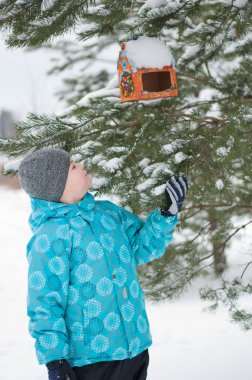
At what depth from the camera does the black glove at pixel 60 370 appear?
185 cm

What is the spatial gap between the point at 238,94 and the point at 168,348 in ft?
8.79

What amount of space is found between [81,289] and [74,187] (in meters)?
0.43

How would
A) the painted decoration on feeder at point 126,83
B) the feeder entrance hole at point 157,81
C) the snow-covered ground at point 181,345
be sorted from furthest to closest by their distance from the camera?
the snow-covered ground at point 181,345, the feeder entrance hole at point 157,81, the painted decoration on feeder at point 126,83

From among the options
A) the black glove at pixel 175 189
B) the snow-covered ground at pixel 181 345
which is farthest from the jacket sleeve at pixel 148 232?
the snow-covered ground at pixel 181 345

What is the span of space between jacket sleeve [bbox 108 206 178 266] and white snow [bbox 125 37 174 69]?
0.81 meters

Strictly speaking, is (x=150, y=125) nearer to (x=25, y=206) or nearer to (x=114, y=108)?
(x=114, y=108)

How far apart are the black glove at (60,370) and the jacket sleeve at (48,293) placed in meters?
0.02

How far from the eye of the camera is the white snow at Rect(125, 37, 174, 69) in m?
2.56

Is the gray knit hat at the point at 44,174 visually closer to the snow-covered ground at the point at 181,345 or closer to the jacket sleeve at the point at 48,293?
the jacket sleeve at the point at 48,293

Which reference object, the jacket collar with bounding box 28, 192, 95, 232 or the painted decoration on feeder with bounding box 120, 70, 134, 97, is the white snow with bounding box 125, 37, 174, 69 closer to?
the painted decoration on feeder with bounding box 120, 70, 134, 97

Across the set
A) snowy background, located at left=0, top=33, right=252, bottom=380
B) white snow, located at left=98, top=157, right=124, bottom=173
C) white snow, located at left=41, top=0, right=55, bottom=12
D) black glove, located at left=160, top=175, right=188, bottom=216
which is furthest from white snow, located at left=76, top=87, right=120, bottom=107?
black glove, located at left=160, top=175, right=188, bottom=216

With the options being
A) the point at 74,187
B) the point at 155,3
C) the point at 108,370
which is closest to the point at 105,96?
the point at 155,3

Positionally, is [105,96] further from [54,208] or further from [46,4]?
[54,208]

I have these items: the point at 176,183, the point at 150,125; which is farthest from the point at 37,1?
the point at 176,183
